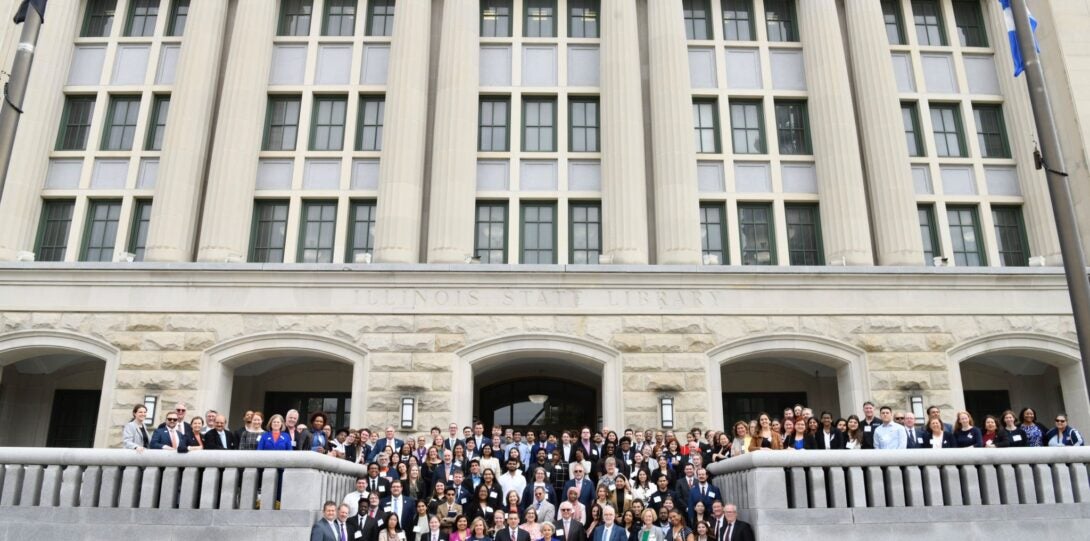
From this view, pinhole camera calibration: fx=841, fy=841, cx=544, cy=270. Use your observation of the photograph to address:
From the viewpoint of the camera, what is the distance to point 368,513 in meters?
12.0

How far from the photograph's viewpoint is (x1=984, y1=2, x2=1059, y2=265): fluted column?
2138cm

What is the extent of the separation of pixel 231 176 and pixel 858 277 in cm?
1537

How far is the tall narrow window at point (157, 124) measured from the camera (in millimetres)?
22000

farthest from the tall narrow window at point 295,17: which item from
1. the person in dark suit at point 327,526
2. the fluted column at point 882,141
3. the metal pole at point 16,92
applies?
the person in dark suit at point 327,526

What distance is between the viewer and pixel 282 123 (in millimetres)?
22484

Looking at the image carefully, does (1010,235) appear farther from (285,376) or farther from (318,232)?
(285,376)


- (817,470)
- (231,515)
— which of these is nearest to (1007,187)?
(817,470)

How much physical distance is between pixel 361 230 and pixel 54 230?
7.84m

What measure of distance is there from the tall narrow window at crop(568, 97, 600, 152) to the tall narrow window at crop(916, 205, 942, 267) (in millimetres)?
8521

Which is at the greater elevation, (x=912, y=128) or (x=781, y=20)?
(x=781, y=20)

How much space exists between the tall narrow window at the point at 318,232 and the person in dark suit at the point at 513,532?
449 inches

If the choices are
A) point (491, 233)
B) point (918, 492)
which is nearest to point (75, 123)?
point (491, 233)

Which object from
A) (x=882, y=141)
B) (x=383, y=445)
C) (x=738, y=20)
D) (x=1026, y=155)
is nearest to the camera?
(x=383, y=445)

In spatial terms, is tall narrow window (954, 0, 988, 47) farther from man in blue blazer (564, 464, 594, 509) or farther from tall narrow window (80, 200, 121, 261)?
tall narrow window (80, 200, 121, 261)
